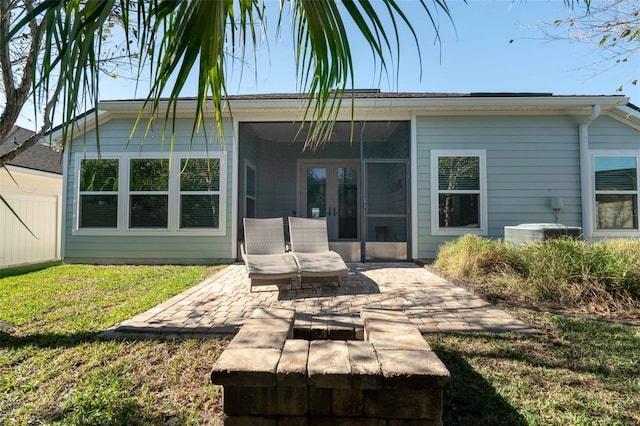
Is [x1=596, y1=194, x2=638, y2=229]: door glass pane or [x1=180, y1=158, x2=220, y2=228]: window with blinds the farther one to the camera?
[x1=180, y1=158, x2=220, y2=228]: window with blinds

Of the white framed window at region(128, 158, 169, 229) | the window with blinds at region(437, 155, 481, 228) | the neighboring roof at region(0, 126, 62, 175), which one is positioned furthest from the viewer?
the neighboring roof at region(0, 126, 62, 175)

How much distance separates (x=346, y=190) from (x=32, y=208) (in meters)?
8.47

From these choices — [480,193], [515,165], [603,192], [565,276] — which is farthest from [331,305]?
[603,192]

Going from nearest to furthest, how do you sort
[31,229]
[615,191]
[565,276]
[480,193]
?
[565,276] < [615,191] < [480,193] < [31,229]

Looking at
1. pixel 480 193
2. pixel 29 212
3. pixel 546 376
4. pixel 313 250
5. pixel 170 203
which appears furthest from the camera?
pixel 29 212

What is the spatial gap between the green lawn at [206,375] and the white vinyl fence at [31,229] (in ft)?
→ 19.6

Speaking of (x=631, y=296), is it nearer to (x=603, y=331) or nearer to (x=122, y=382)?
(x=603, y=331)

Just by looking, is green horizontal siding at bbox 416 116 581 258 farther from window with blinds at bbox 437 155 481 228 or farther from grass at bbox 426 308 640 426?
grass at bbox 426 308 640 426

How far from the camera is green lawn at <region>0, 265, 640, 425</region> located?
6.08ft

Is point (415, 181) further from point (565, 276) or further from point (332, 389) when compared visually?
point (332, 389)

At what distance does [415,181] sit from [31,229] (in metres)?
9.79

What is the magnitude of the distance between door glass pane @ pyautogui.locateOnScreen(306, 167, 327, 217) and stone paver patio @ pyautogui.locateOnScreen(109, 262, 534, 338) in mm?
4629

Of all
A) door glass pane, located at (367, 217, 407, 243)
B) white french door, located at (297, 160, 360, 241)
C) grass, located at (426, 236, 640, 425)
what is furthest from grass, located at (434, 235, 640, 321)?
white french door, located at (297, 160, 360, 241)

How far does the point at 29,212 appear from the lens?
27.4 feet
